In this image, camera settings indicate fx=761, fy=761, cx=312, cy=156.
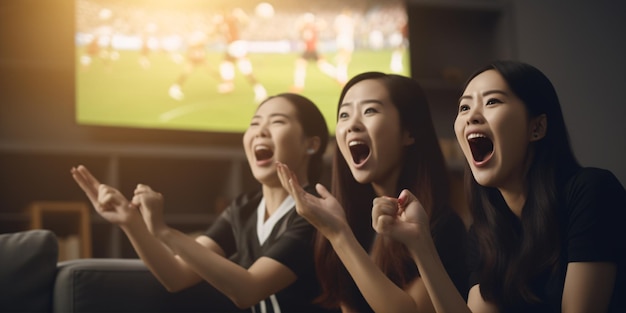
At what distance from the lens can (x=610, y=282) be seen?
0.90 m

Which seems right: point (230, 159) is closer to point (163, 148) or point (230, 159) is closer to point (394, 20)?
point (163, 148)

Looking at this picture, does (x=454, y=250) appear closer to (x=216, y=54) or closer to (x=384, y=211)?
(x=384, y=211)

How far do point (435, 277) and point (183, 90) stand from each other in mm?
2605

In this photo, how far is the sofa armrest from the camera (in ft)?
4.36

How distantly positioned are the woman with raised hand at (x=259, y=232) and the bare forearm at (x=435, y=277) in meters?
0.42

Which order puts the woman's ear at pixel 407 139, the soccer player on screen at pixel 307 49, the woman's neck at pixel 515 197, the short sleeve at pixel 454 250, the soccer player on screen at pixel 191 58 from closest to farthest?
the woman's neck at pixel 515 197, the short sleeve at pixel 454 250, the woman's ear at pixel 407 139, the soccer player on screen at pixel 191 58, the soccer player on screen at pixel 307 49

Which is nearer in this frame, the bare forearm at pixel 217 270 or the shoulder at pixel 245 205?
the bare forearm at pixel 217 270

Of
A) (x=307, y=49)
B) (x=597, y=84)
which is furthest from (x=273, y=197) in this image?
(x=307, y=49)

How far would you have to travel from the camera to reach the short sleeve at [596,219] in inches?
35.3

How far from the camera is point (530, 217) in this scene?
0.96m

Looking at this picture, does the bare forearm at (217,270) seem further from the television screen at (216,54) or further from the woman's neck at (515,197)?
the television screen at (216,54)

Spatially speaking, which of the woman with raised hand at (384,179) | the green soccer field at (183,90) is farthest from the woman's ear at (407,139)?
the green soccer field at (183,90)

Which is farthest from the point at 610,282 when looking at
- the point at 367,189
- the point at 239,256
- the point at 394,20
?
the point at 394,20

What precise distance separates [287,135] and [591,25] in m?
0.67
